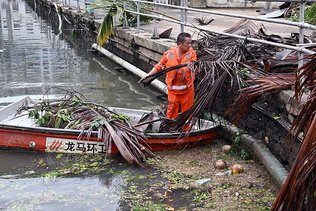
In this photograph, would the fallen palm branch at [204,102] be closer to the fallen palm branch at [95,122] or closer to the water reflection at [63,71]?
the fallen palm branch at [95,122]

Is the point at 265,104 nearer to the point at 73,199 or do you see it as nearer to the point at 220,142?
the point at 220,142

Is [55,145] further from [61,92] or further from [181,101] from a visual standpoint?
[61,92]

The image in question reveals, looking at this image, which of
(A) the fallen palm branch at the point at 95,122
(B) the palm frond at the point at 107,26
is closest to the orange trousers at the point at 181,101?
(A) the fallen palm branch at the point at 95,122

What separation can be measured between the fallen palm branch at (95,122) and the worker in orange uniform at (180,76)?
33.0 inches

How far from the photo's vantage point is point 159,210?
563 centimetres

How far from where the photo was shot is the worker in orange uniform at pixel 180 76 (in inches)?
298

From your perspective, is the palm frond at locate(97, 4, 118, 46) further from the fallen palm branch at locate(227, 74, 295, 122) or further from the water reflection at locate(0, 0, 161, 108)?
the fallen palm branch at locate(227, 74, 295, 122)

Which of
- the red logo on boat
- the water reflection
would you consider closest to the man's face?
the red logo on boat

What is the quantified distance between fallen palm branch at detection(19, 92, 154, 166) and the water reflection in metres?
2.81

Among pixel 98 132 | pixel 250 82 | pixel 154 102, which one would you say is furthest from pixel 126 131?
pixel 154 102

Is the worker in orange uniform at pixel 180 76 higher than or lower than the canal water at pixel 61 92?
higher

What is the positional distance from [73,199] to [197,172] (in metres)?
1.73

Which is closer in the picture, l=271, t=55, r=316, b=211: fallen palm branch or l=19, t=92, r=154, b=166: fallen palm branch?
l=271, t=55, r=316, b=211: fallen palm branch

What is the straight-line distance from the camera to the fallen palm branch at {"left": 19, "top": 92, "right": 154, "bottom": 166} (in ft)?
23.6
